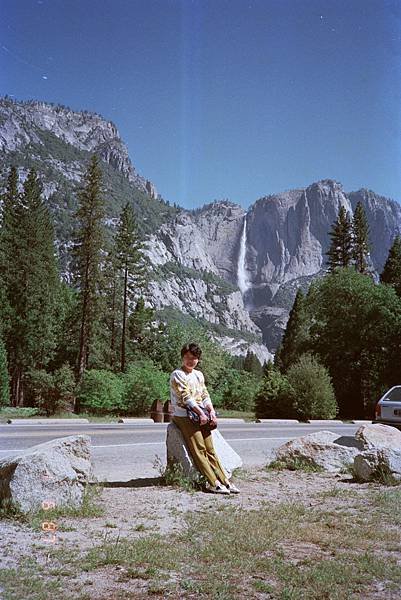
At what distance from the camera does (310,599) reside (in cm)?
344

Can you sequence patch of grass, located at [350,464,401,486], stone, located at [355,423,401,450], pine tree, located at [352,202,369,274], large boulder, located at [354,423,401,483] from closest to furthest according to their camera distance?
1. patch of grass, located at [350,464,401,486]
2. large boulder, located at [354,423,401,483]
3. stone, located at [355,423,401,450]
4. pine tree, located at [352,202,369,274]

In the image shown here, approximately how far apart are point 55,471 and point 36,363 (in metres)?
45.7

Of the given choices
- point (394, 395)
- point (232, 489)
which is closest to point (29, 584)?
point (232, 489)

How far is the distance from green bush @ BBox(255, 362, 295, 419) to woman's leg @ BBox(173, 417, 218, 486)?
23.2 meters

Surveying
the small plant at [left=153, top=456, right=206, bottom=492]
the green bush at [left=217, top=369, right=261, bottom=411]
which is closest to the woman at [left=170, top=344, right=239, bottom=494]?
the small plant at [left=153, top=456, right=206, bottom=492]

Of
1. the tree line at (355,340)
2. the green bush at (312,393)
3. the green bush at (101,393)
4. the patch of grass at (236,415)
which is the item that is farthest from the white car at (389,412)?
the tree line at (355,340)

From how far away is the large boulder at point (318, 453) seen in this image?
9159 mm

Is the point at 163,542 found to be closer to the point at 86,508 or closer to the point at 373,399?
the point at 86,508

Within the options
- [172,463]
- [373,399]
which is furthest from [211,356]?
[172,463]

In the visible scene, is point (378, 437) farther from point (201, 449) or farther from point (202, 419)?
point (202, 419)

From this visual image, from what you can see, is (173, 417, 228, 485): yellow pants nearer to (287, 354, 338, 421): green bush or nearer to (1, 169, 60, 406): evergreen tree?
(287, 354, 338, 421): green bush

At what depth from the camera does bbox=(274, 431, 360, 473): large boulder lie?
30.0 ft

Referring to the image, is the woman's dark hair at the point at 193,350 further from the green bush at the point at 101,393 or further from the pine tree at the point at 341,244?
the pine tree at the point at 341,244

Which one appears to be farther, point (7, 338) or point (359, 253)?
point (359, 253)
